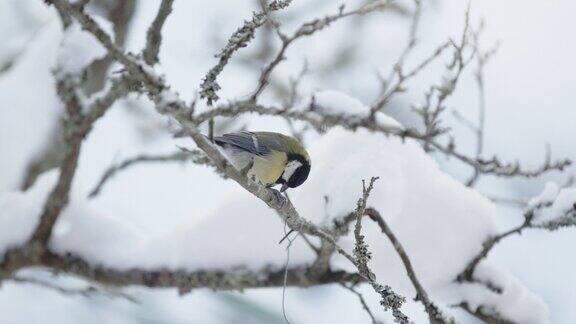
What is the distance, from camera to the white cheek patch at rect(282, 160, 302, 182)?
9.46 ft

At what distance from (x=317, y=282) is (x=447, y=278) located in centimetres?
50

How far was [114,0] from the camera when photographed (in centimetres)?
404

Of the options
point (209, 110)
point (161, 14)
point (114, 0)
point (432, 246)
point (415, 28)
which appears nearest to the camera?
point (209, 110)

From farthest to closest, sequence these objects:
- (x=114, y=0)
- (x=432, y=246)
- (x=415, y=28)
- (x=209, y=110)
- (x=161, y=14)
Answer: (x=114, y=0) → (x=415, y=28) → (x=432, y=246) → (x=161, y=14) → (x=209, y=110)

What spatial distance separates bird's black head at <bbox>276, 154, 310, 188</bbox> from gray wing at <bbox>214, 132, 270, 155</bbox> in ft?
0.56

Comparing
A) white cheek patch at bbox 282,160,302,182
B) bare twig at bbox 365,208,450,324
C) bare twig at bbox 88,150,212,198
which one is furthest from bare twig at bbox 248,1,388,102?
bare twig at bbox 88,150,212,198

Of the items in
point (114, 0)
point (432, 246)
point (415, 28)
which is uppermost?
point (114, 0)

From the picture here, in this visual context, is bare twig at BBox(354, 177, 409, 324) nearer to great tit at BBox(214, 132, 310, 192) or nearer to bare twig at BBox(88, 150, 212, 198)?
great tit at BBox(214, 132, 310, 192)

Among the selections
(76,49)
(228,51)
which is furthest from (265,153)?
(228,51)

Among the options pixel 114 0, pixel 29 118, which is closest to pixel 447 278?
pixel 29 118

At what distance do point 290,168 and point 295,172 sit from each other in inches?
3.6

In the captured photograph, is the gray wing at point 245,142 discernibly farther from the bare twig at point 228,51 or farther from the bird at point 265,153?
the bare twig at point 228,51

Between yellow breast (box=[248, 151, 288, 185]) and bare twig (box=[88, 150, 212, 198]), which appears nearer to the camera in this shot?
yellow breast (box=[248, 151, 288, 185])

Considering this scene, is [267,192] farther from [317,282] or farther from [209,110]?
[317,282]
